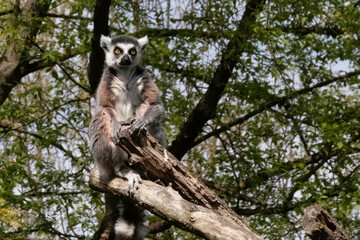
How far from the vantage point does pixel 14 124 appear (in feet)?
29.0

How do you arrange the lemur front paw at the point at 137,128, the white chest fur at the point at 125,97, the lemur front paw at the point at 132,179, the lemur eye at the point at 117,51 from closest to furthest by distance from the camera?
the lemur front paw at the point at 137,128, the lemur front paw at the point at 132,179, the white chest fur at the point at 125,97, the lemur eye at the point at 117,51

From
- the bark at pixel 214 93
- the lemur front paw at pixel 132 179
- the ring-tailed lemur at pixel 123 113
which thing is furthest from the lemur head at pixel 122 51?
the lemur front paw at pixel 132 179

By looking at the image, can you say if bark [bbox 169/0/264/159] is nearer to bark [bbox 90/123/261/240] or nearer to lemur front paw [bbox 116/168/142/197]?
lemur front paw [bbox 116/168/142/197]

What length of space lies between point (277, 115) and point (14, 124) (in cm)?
424

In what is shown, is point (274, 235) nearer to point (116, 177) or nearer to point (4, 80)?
point (116, 177)

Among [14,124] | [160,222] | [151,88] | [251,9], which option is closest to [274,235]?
[160,222]

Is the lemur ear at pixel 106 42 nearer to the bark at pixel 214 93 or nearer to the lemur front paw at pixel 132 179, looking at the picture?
the bark at pixel 214 93

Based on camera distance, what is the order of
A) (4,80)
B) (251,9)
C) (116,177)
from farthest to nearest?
(4,80)
(251,9)
(116,177)

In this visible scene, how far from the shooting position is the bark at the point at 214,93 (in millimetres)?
7391

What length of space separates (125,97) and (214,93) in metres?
1.97

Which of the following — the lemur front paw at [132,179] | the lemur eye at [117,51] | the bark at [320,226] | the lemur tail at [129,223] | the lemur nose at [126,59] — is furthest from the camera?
the lemur eye at [117,51]

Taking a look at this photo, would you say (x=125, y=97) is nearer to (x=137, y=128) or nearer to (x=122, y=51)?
(x=122, y=51)

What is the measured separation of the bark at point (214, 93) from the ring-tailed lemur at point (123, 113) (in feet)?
4.16

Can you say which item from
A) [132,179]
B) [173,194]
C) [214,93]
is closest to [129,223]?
[132,179]
